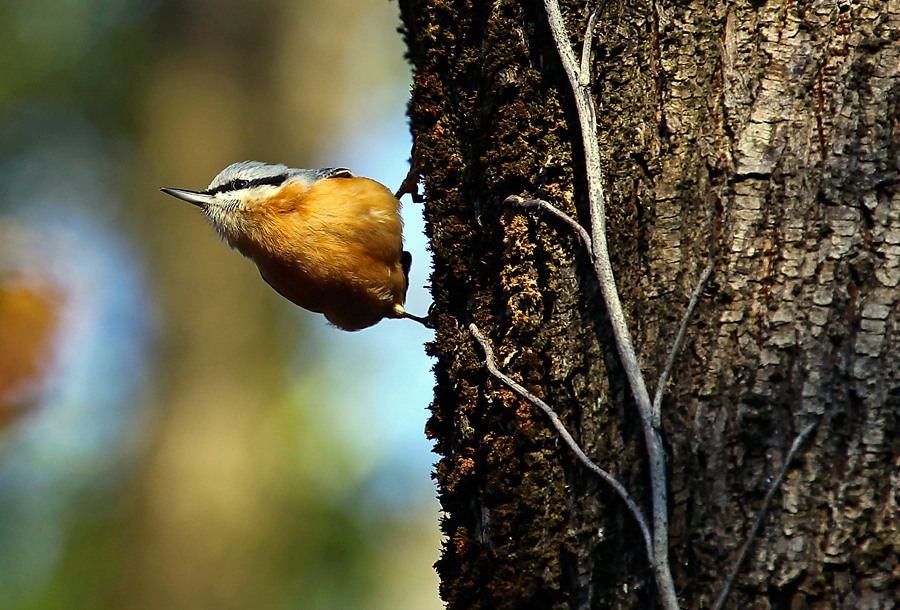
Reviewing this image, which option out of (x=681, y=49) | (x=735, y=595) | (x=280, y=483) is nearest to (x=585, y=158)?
(x=681, y=49)

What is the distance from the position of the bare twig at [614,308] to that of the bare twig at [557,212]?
0.06 feet

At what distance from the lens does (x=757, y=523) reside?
1602 mm

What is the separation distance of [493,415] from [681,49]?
110 centimetres

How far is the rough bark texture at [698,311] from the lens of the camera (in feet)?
5.27

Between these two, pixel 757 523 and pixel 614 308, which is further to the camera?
Result: pixel 614 308

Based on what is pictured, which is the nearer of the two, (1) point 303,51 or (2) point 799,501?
(2) point 799,501

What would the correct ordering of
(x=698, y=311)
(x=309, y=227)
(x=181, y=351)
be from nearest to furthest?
1. (x=698, y=311)
2. (x=309, y=227)
3. (x=181, y=351)

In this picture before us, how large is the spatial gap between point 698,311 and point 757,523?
1.64 ft

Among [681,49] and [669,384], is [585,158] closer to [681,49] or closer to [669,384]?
[681,49]

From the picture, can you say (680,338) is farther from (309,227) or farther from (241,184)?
(241,184)

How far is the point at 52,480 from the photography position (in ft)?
29.8

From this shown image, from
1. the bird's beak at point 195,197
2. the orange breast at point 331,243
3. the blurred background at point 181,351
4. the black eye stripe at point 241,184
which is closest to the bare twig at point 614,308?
the orange breast at point 331,243

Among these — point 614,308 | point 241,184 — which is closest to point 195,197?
point 241,184

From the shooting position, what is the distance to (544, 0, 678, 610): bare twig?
1.66 meters
